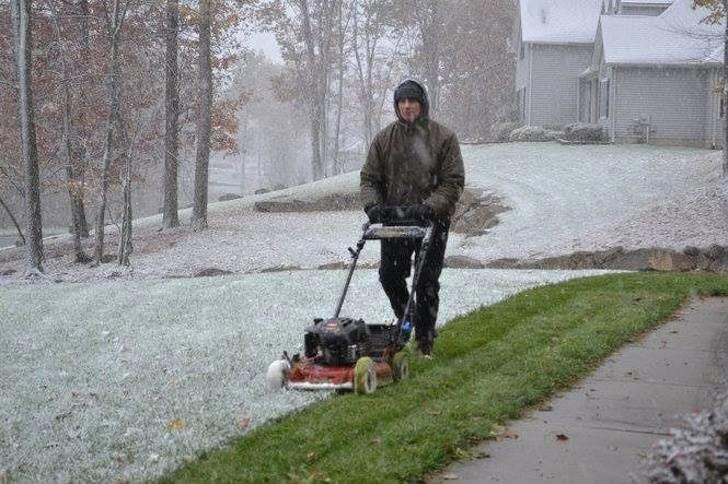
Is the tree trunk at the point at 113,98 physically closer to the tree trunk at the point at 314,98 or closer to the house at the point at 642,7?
the tree trunk at the point at 314,98

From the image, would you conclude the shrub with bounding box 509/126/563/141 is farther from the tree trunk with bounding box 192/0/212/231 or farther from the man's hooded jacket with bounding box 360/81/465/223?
the man's hooded jacket with bounding box 360/81/465/223

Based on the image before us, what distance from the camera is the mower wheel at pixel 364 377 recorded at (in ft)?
21.1

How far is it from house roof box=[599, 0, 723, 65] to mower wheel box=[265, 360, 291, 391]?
31346 millimetres

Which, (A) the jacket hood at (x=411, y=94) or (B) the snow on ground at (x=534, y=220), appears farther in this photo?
(B) the snow on ground at (x=534, y=220)

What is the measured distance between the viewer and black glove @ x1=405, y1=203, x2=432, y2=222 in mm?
7180

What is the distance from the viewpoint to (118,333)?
37.4 feet

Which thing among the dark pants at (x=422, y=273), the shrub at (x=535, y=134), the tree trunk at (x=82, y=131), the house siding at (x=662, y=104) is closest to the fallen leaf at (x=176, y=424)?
the dark pants at (x=422, y=273)

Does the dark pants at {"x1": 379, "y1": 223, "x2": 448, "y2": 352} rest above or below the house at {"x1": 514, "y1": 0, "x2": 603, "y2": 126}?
below

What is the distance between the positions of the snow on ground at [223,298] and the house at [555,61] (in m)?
7.14

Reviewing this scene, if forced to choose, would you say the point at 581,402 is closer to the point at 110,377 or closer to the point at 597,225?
the point at 110,377

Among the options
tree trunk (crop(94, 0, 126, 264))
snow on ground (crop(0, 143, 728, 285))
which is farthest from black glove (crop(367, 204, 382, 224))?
tree trunk (crop(94, 0, 126, 264))

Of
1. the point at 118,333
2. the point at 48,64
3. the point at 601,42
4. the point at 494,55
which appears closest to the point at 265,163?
the point at 494,55

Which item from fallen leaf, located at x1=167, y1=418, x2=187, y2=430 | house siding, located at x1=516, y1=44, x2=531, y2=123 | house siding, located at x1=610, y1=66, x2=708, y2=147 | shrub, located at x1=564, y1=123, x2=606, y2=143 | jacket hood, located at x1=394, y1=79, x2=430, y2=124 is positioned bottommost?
fallen leaf, located at x1=167, y1=418, x2=187, y2=430

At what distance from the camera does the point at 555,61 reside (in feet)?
139
